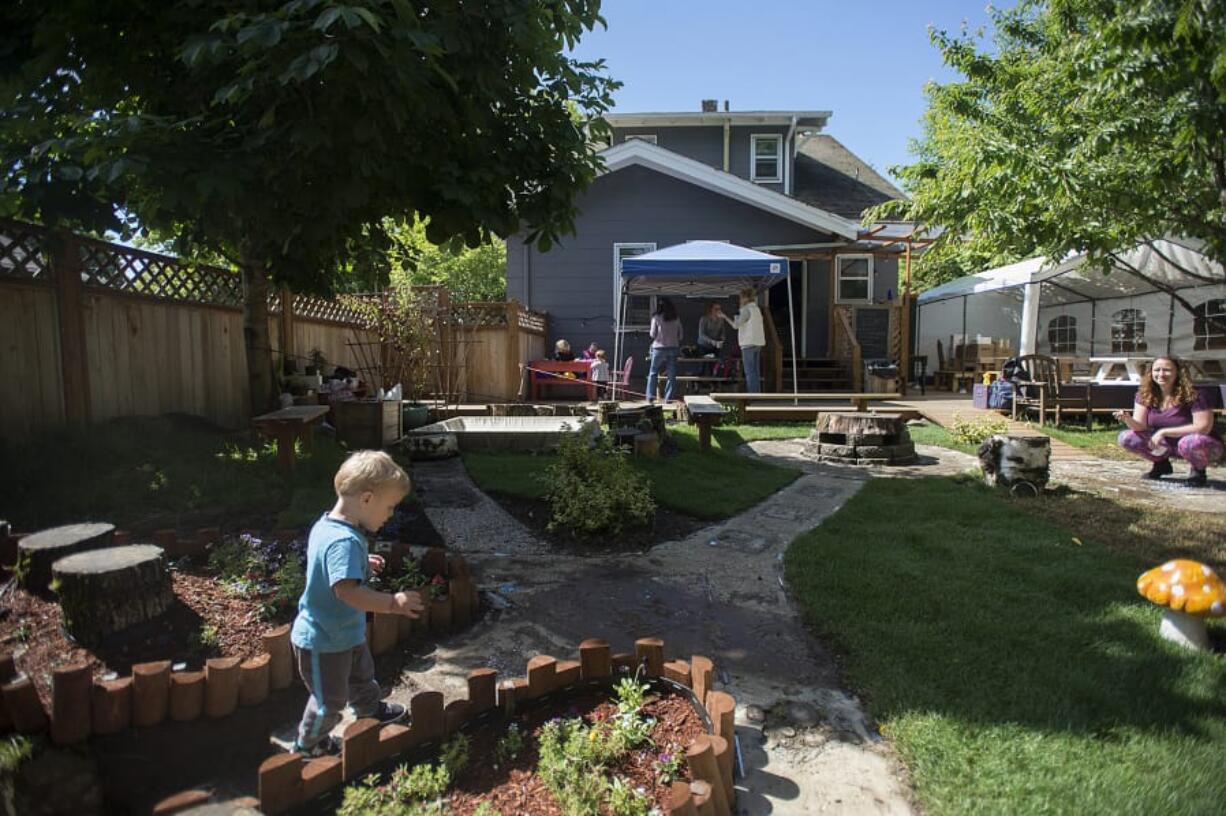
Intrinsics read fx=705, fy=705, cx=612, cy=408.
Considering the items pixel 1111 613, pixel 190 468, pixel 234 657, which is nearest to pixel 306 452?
pixel 190 468

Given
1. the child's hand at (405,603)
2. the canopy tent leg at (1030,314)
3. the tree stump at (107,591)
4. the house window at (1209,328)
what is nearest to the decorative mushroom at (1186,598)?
the child's hand at (405,603)

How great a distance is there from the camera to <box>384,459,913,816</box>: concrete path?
7.28ft

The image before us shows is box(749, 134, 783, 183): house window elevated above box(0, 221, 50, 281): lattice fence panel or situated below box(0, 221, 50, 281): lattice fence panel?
above

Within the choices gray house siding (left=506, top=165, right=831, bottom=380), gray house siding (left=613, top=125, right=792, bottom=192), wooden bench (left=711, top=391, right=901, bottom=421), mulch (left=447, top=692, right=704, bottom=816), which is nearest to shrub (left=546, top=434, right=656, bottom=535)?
mulch (left=447, top=692, right=704, bottom=816)

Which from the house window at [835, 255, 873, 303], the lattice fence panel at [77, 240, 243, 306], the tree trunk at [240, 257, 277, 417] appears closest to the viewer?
the lattice fence panel at [77, 240, 243, 306]

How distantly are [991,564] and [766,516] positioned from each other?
66.1 inches

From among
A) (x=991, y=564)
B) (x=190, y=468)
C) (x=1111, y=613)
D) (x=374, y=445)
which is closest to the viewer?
(x=1111, y=613)

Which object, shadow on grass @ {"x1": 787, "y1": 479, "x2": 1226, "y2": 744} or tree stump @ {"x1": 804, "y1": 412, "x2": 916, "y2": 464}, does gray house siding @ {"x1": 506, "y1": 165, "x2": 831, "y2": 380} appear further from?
shadow on grass @ {"x1": 787, "y1": 479, "x2": 1226, "y2": 744}

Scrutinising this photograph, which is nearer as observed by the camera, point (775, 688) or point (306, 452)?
point (775, 688)

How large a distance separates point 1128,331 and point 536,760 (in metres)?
17.7

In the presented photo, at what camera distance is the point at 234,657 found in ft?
8.98

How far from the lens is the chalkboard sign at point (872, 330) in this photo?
50.6 ft

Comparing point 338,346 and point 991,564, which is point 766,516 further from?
point 338,346

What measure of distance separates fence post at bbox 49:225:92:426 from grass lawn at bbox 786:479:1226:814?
18.0ft
